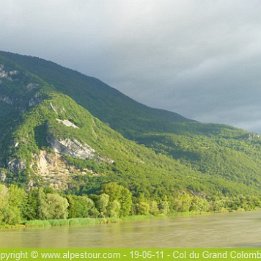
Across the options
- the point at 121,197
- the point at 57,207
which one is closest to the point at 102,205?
the point at 121,197

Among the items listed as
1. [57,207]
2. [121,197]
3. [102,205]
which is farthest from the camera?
[121,197]

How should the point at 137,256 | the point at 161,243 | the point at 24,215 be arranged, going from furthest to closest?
the point at 24,215, the point at 161,243, the point at 137,256

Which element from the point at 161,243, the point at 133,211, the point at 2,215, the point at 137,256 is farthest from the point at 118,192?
the point at 137,256

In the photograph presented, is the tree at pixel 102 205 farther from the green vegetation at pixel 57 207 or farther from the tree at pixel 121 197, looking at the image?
the tree at pixel 121 197

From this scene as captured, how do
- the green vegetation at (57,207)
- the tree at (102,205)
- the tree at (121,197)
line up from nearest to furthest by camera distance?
1. the green vegetation at (57,207)
2. the tree at (102,205)
3. the tree at (121,197)

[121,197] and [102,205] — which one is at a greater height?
[121,197]

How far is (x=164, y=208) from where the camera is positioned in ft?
622

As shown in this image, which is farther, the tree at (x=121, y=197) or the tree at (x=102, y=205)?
the tree at (x=121, y=197)

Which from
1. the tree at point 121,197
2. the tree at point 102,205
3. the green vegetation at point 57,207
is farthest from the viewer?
the tree at point 121,197

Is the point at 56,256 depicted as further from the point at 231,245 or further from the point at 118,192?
the point at 118,192

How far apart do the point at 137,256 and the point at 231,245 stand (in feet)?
65.7

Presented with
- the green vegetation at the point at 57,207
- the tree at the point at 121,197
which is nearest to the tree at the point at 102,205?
the green vegetation at the point at 57,207

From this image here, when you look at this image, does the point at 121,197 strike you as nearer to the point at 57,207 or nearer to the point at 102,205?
the point at 102,205

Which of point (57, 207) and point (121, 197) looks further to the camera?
point (121, 197)
